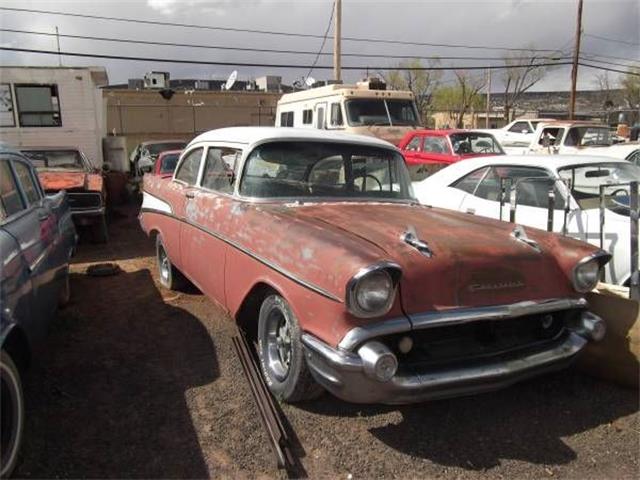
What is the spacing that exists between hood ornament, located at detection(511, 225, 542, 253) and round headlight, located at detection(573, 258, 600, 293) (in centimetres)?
26

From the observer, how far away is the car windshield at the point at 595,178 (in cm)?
561

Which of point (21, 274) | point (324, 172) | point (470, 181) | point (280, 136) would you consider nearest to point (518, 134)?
point (470, 181)

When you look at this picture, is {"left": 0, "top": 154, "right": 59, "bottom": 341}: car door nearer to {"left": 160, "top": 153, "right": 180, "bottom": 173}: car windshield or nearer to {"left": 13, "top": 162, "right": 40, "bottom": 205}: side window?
{"left": 13, "top": 162, "right": 40, "bottom": 205}: side window

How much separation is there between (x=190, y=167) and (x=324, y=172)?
155cm

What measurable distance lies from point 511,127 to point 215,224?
1808 cm

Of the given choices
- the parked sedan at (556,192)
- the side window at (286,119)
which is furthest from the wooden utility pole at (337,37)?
the parked sedan at (556,192)

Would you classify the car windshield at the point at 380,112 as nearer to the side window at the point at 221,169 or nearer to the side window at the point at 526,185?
the side window at the point at 526,185

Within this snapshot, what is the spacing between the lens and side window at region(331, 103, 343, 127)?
527 inches

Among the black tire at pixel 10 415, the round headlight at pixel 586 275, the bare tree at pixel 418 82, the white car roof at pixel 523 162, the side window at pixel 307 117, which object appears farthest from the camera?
the bare tree at pixel 418 82

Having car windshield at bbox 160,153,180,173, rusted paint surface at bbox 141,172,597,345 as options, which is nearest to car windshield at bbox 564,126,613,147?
car windshield at bbox 160,153,180,173

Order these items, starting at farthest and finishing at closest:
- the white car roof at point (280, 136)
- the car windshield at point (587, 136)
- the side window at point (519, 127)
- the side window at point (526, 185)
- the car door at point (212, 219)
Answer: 1. the side window at point (519, 127)
2. the car windshield at point (587, 136)
3. the side window at point (526, 185)
4. the white car roof at point (280, 136)
5. the car door at point (212, 219)

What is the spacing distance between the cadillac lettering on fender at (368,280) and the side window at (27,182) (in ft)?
4.00

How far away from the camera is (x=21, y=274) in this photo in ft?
10.7

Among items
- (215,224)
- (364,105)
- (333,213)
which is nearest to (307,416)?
(333,213)
